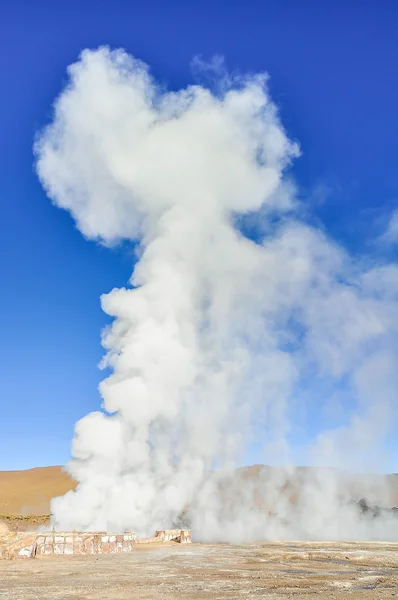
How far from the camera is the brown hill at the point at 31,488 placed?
80.8m

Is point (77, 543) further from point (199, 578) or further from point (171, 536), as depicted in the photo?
point (171, 536)

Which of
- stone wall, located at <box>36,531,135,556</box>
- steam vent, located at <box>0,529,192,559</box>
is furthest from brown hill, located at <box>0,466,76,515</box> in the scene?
stone wall, located at <box>36,531,135,556</box>

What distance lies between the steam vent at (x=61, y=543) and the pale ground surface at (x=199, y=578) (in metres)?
1.07

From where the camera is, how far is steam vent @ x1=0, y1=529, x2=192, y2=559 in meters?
21.3

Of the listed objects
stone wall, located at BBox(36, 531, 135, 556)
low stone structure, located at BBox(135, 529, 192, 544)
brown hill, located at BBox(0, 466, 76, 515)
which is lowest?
low stone structure, located at BBox(135, 529, 192, 544)

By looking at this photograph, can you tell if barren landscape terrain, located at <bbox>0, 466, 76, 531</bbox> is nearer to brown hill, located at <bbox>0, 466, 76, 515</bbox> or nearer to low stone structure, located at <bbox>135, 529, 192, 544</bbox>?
brown hill, located at <bbox>0, 466, 76, 515</bbox>

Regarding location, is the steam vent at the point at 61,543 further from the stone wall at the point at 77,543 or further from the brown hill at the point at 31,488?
the brown hill at the point at 31,488

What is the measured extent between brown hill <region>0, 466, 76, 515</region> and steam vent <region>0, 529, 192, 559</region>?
5090 cm

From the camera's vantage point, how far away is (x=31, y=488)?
105750 millimetres

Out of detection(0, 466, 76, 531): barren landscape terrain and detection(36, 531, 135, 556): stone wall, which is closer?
detection(36, 531, 135, 556): stone wall

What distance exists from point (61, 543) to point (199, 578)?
11.7 m

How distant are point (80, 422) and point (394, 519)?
3684 centimetres

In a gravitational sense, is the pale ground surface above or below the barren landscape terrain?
below

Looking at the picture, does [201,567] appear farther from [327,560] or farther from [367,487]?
[367,487]
